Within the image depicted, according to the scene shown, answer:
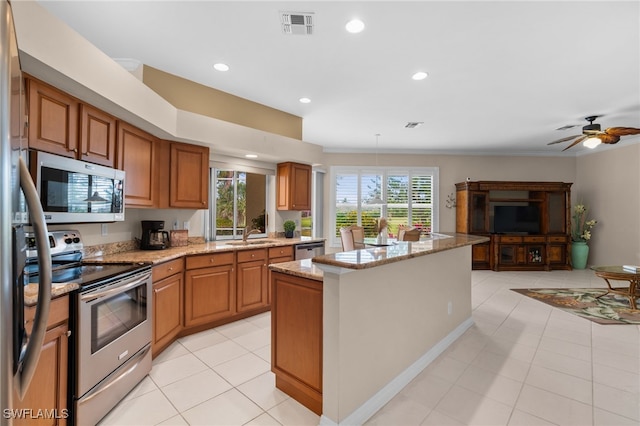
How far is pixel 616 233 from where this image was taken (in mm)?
6336

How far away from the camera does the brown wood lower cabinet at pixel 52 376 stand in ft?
4.95

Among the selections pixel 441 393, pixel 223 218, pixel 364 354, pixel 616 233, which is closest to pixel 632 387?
pixel 441 393

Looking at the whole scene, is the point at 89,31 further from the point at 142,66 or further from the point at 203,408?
the point at 203,408

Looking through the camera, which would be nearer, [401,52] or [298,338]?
[298,338]

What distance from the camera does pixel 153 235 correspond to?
3.27 m

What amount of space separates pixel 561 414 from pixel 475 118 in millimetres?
4164

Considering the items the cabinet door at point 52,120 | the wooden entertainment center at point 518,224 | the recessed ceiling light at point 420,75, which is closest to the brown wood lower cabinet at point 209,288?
the cabinet door at point 52,120

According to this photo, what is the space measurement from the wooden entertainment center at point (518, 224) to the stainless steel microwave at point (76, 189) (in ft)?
22.4

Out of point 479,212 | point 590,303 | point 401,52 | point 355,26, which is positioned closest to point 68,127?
point 355,26

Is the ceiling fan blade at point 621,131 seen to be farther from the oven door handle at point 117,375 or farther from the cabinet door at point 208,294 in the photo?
the oven door handle at point 117,375

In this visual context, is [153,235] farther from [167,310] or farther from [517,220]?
[517,220]

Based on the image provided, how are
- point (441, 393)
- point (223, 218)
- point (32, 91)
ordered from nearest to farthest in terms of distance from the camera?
point (32, 91) < point (441, 393) < point (223, 218)

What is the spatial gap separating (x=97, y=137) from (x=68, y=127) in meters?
0.28

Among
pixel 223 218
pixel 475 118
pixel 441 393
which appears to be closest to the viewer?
pixel 441 393
